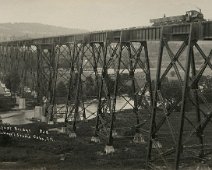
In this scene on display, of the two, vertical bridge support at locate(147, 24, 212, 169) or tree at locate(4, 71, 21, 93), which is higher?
vertical bridge support at locate(147, 24, 212, 169)

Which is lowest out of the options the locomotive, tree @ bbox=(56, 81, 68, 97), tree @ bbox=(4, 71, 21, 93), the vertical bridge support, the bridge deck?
tree @ bbox=(56, 81, 68, 97)

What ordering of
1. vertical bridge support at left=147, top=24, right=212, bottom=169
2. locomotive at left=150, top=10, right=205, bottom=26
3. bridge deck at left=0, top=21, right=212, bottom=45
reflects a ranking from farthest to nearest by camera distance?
locomotive at left=150, top=10, right=205, bottom=26
bridge deck at left=0, top=21, right=212, bottom=45
vertical bridge support at left=147, top=24, right=212, bottom=169

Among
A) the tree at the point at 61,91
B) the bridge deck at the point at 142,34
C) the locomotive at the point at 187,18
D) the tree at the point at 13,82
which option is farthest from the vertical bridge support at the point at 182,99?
the tree at the point at 61,91

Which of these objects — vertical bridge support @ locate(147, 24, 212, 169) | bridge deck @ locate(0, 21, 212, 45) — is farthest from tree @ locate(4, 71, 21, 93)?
vertical bridge support @ locate(147, 24, 212, 169)

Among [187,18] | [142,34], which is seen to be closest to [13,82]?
[142,34]

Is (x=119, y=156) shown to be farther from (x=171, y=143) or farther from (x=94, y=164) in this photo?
(x=171, y=143)

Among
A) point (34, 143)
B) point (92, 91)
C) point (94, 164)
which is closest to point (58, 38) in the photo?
→ point (34, 143)

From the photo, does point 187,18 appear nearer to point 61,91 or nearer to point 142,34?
point 142,34

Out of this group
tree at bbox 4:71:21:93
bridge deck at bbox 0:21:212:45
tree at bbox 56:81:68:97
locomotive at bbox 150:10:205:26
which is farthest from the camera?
tree at bbox 56:81:68:97

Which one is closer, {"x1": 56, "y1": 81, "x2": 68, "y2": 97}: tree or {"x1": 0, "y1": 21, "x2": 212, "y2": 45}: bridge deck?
{"x1": 0, "y1": 21, "x2": 212, "y2": 45}: bridge deck

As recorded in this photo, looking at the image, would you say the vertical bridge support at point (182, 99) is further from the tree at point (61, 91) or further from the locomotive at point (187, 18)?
the tree at point (61, 91)

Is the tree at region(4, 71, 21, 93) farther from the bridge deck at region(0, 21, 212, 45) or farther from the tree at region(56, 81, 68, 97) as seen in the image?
the bridge deck at region(0, 21, 212, 45)
